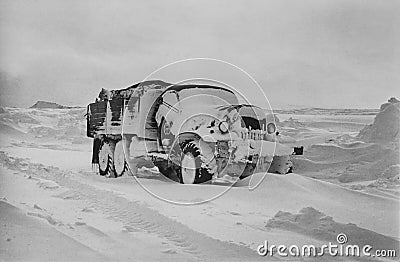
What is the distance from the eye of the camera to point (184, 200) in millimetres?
2547

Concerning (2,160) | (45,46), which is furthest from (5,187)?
(45,46)

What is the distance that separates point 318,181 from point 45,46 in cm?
121

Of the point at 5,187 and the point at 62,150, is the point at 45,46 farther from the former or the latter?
the point at 5,187

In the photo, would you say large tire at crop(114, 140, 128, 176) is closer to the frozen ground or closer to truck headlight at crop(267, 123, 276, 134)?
the frozen ground

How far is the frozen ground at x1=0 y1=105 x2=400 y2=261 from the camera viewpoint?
251cm

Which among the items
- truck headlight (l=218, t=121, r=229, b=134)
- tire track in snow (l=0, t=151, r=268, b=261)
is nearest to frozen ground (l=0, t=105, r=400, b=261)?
tire track in snow (l=0, t=151, r=268, b=261)

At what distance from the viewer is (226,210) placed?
2.54 metres

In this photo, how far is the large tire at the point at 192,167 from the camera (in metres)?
2.54

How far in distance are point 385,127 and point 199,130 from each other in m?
0.75

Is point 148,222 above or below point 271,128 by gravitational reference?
below

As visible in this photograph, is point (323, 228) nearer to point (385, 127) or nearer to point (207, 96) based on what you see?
point (385, 127)

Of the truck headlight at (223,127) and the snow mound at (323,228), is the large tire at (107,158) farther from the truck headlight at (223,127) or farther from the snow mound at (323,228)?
the snow mound at (323,228)

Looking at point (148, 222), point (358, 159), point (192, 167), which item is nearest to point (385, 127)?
point (358, 159)

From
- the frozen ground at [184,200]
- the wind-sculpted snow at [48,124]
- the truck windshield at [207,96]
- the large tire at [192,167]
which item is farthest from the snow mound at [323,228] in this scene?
the wind-sculpted snow at [48,124]
